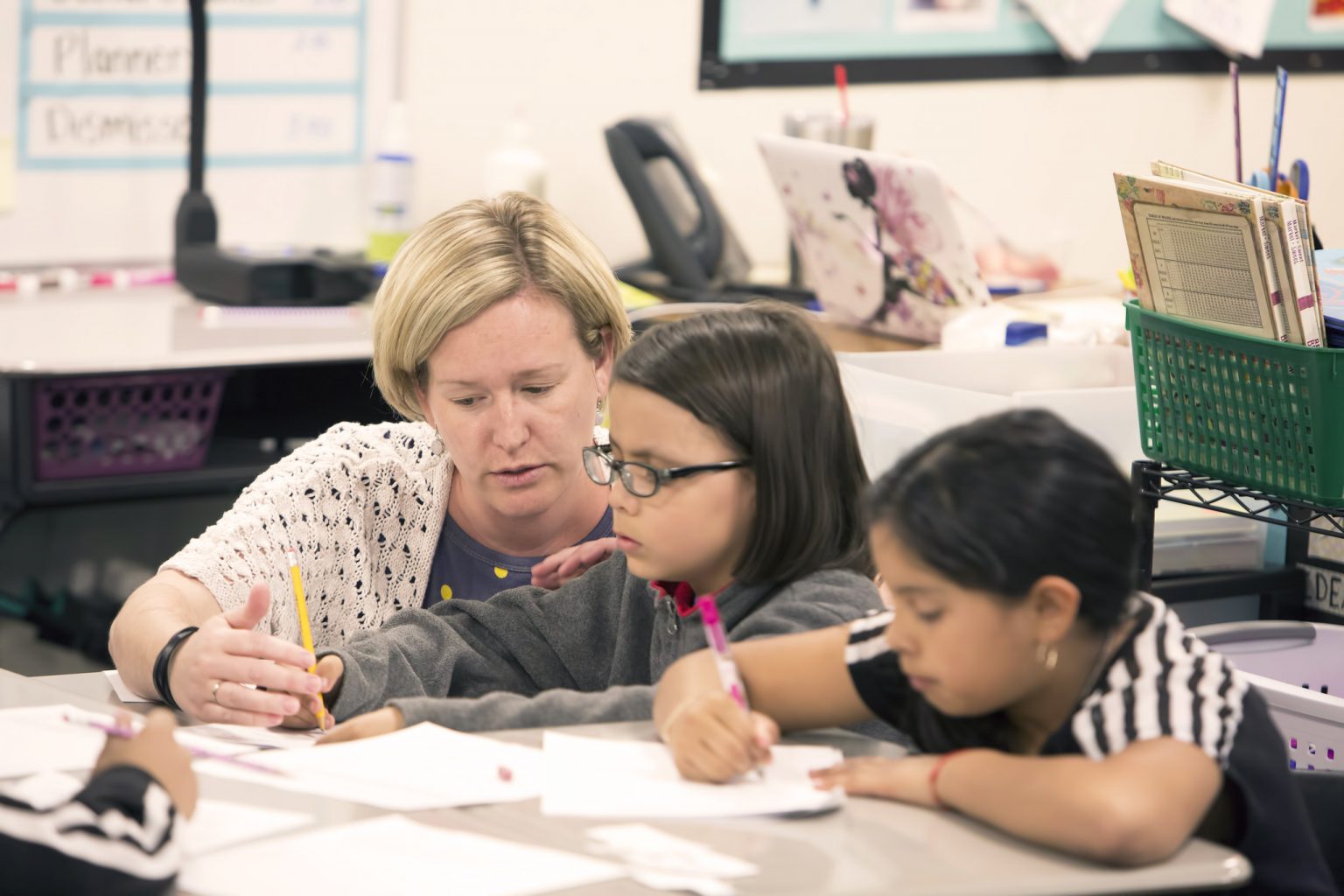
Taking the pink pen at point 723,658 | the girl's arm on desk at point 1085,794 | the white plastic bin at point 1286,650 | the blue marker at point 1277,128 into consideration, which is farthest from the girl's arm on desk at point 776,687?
the blue marker at point 1277,128

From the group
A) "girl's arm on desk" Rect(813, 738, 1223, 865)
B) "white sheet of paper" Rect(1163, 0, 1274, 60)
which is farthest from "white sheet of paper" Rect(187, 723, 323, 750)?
"white sheet of paper" Rect(1163, 0, 1274, 60)

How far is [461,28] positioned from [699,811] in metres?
2.26

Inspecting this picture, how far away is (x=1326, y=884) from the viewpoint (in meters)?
0.96

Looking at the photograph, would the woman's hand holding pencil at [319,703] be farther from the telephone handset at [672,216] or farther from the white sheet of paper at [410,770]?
the telephone handset at [672,216]

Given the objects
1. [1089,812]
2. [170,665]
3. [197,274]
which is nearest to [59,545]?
[197,274]

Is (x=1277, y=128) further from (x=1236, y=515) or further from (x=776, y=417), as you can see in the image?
(x=776, y=417)

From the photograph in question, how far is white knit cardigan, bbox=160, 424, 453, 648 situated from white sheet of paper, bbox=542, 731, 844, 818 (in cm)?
50

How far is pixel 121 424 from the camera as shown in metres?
2.05

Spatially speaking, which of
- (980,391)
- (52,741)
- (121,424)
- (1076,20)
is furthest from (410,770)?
(1076,20)

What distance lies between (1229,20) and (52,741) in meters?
3.38

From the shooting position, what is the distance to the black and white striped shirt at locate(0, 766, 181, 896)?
796mm

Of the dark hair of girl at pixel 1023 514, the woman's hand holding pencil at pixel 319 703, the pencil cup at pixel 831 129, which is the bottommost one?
the woman's hand holding pencil at pixel 319 703

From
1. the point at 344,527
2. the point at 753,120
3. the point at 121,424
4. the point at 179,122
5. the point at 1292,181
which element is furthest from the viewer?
the point at 753,120

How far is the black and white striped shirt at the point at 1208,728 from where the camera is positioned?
2.94 ft
